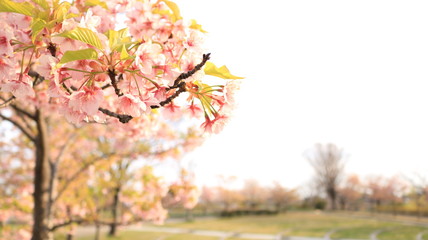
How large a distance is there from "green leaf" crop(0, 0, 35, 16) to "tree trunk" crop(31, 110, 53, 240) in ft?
13.2

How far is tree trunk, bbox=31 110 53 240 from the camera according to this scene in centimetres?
507

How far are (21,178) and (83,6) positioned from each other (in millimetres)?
10974

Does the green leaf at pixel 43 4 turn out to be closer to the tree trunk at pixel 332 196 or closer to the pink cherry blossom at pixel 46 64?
the pink cherry blossom at pixel 46 64

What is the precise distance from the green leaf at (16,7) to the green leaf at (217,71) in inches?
34.8

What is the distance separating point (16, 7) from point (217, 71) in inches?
Result: 39.2

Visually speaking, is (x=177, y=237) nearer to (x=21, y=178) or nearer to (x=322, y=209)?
(x=21, y=178)

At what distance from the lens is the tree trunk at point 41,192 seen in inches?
200

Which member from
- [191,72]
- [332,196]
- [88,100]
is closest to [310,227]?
[191,72]

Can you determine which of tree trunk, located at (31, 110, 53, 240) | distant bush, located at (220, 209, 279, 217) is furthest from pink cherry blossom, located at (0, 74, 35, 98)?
distant bush, located at (220, 209, 279, 217)

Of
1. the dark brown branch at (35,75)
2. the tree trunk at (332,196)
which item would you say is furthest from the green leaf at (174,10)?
the tree trunk at (332,196)

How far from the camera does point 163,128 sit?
828 cm

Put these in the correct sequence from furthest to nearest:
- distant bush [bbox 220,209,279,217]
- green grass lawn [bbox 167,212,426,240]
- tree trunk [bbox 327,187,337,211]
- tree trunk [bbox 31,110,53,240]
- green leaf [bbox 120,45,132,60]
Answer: tree trunk [bbox 327,187,337,211] → distant bush [bbox 220,209,279,217] → green grass lawn [bbox 167,212,426,240] → tree trunk [bbox 31,110,53,240] → green leaf [bbox 120,45,132,60]

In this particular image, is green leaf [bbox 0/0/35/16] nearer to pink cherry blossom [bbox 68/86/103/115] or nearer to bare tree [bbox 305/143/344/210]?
pink cherry blossom [bbox 68/86/103/115]

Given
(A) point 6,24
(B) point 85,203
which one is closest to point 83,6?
(A) point 6,24
